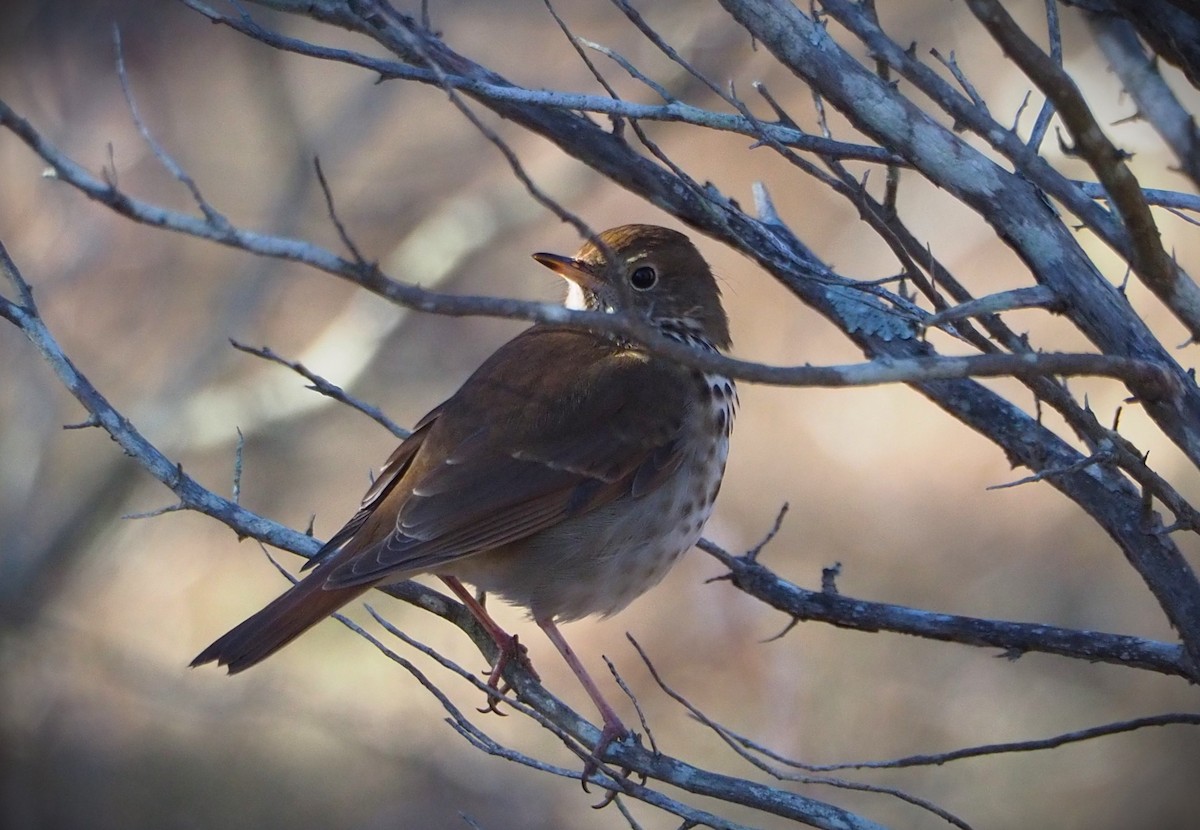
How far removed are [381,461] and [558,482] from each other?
6490 mm

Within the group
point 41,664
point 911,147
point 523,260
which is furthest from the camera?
point 523,260

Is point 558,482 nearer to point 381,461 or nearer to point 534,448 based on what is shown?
point 534,448

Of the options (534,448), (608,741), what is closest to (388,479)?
(534,448)

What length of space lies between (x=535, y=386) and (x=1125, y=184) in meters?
2.33

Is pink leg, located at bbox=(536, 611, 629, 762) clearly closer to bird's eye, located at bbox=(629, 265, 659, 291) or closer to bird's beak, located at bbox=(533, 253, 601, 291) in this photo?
bird's beak, located at bbox=(533, 253, 601, 291)

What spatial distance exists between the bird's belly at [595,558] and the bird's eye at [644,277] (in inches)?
35.6

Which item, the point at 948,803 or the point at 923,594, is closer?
the point at 948,803

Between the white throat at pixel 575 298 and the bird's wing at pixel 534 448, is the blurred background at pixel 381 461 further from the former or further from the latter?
the bird's wing at pixel 534 448

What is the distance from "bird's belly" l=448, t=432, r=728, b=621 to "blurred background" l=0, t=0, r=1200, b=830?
3.20 m

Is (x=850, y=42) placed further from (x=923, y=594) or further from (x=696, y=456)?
(x=696, y=456)

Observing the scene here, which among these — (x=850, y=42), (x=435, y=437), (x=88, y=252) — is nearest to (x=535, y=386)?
(x=435, y=437)

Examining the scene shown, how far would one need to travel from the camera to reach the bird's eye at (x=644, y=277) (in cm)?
491

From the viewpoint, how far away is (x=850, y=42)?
1068 centimetres

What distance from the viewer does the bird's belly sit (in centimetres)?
422
